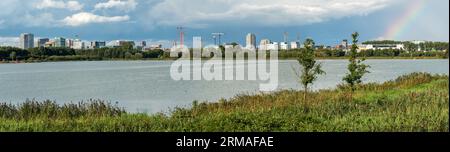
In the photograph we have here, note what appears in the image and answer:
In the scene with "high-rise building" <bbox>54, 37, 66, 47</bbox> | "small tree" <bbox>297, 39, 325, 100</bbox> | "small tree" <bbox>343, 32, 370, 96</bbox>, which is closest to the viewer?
"small tree" <bbox>297, 39, 325, 100</bbox>

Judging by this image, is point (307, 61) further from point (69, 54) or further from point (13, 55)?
point (69, 54)

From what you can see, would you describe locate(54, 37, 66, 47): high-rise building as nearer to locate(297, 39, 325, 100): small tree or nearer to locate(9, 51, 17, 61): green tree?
locate(9, 51, 17, 61): green tree

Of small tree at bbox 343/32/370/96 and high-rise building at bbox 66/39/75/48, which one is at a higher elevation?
high-rise building at bbox 66/39/75/48

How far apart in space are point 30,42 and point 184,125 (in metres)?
46.4

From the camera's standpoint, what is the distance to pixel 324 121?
37.3ft

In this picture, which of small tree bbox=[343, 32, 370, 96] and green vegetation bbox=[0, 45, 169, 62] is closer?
small tree bbox=[343, 32, 370, 96]

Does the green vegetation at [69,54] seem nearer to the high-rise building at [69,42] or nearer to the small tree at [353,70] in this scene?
the high-rise building at [69,42]

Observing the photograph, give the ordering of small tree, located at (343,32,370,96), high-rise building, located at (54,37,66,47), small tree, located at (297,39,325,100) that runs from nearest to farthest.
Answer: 1. small tree, located at (297,39,325,100)
2. small tree, located at (343,32,370,96)
3. high-rise building, located at (54,37,66,47)

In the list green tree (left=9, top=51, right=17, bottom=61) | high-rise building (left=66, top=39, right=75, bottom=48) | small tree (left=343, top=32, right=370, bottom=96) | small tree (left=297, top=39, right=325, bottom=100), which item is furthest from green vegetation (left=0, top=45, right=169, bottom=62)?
small tree (left=297, top=39, right=325, bottom=100)

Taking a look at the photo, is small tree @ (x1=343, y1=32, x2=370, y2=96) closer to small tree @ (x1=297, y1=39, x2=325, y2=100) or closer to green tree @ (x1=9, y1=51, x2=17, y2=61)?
small tree @ (x1=297, y1=39, x2=325, y2=100)

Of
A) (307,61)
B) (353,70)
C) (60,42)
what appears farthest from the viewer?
(60,42)

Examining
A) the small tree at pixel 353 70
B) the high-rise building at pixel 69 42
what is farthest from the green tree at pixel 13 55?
the small tree at pixel 353 70

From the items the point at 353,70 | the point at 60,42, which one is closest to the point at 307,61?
the point at 353,70
